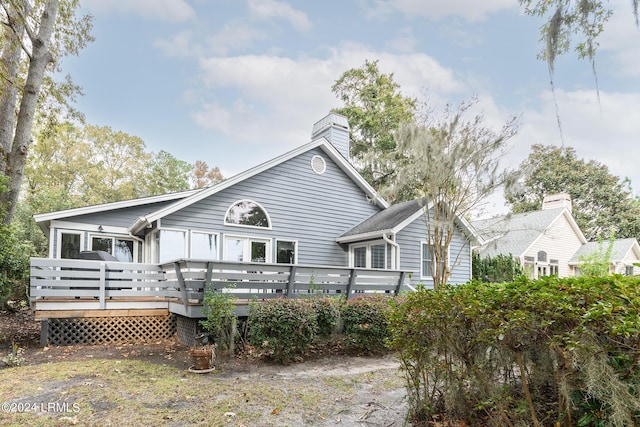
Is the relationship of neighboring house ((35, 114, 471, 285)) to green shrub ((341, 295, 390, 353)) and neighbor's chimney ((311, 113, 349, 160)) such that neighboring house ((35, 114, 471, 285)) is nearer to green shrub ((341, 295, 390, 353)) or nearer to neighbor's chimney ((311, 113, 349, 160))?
neighbor's chimney ((311, 113, 349, 160))

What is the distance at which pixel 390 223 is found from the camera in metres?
11.4

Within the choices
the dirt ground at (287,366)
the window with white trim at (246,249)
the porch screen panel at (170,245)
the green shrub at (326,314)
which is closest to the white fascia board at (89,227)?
the porch screen panel at (170,245)

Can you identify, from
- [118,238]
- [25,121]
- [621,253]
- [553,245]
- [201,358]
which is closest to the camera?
[201,358]

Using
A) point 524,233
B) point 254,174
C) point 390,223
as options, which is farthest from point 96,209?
point 524,233

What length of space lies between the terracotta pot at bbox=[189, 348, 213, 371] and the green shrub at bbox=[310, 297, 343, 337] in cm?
197

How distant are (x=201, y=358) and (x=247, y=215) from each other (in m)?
6.04

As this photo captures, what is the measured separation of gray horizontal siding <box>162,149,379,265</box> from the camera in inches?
422

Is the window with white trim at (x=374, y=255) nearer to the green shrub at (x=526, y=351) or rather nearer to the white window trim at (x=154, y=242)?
the white window trim at (x=154, y=242)

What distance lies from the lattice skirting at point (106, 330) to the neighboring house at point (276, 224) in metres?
2.00


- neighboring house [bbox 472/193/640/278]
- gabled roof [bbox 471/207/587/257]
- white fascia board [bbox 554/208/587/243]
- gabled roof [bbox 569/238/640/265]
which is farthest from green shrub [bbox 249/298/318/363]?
white fascia board [bbox 554/208/587/243]

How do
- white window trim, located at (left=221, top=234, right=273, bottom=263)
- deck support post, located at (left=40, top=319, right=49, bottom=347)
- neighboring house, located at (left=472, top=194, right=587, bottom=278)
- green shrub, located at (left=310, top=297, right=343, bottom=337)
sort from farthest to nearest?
neighboring house, located at (left=472, top=194, right=587, bottom=278) → white window trim, located at (left=221, top=234, right=273, bottom=263) → deck support post, located at (left=40, top=319, right=49, bottom=347) → green shrub, located at (left=310, top=297, right=343, bottom=337)

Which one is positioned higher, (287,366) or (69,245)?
(69,245)

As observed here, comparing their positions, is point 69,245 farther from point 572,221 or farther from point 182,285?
point 572,221

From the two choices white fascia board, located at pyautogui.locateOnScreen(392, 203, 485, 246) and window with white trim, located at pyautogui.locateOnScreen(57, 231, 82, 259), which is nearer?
window with white trim, located at pyautogui.locateOnScreen(57, 231, 82, 259)
